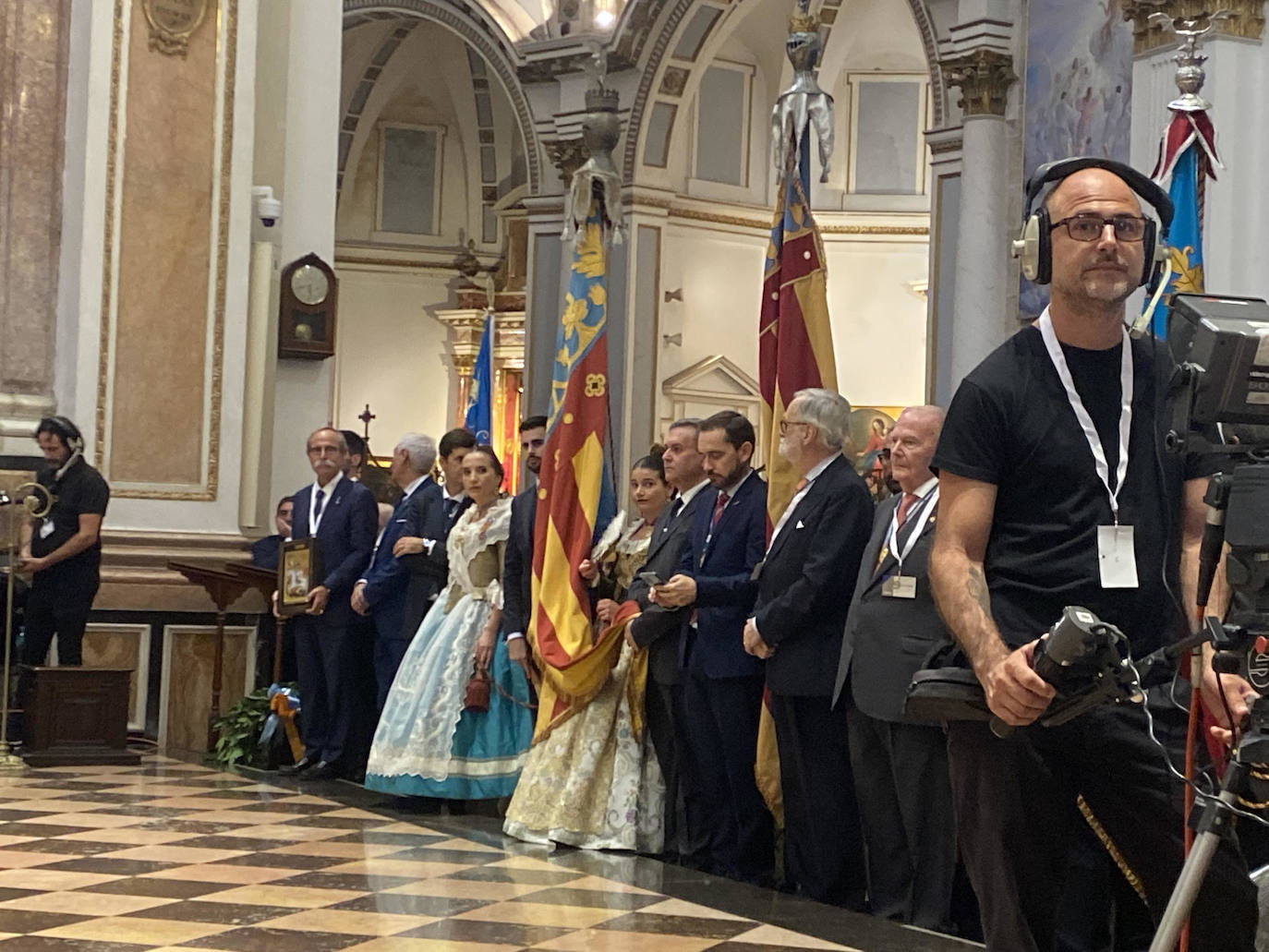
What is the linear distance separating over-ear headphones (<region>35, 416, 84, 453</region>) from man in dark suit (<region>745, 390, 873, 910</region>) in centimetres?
414

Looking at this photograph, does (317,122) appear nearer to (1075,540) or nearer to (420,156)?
(1075,540)

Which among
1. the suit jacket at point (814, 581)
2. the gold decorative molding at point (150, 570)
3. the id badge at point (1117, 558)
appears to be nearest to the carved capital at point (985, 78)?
the gold decorative molding at point (150, 570)

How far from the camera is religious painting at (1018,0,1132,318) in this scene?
37.2 ft

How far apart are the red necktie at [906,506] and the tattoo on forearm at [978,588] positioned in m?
2.74

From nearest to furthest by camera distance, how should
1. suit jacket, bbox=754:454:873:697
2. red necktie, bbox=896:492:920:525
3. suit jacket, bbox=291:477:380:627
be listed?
1. red necktie, bbox=896:492:920:525
2. suit jacket, bbox=754:454:873:697
3. suit jacket, bbox=291:477:380:627

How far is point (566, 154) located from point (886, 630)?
11.1 meters

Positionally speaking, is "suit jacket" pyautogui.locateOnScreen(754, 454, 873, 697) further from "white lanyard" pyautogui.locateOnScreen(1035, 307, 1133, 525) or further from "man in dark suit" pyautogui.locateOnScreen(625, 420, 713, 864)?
"white lanyard" pyautogui.locateOnScreen(1035, 307, 1133, 525)

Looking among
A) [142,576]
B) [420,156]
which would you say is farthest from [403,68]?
[142,576]

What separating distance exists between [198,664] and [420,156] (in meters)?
12.4

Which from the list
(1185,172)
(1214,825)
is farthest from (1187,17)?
(1214,825)

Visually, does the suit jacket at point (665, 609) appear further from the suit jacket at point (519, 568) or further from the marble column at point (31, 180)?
the marble column at point (31, 180)

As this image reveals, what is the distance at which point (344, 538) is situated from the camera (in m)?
8.62

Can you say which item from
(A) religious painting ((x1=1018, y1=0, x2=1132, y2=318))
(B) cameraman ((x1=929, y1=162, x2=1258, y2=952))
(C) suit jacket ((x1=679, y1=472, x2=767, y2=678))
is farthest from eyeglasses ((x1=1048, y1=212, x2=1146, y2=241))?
(A) religious painting ((x1=1018, y1=0, x2=1132, y2=318))

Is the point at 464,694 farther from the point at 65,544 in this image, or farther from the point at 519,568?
the point at 65,544
